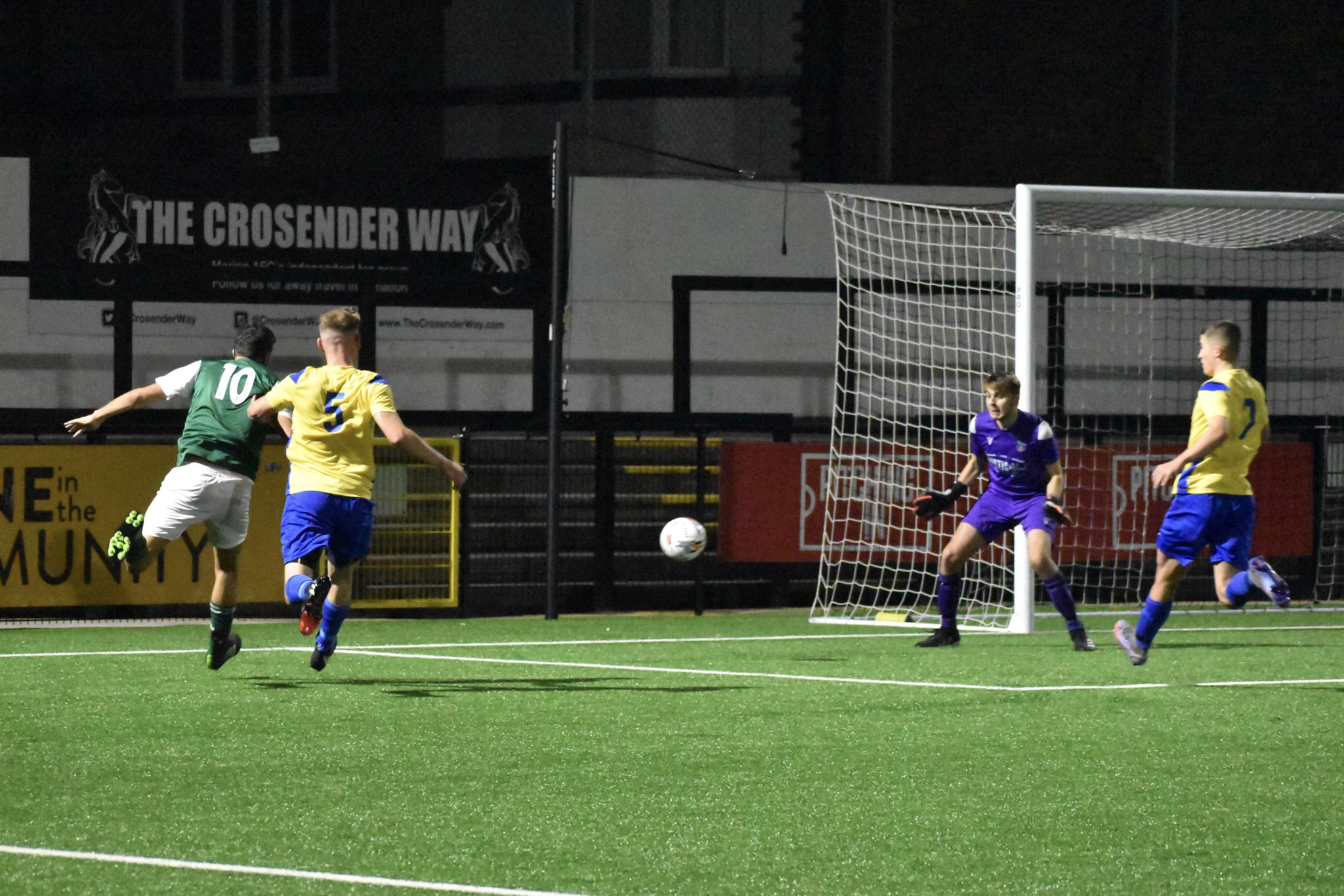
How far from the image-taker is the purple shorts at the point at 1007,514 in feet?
39.3

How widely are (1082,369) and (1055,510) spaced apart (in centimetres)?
755

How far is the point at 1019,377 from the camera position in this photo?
1335 cm

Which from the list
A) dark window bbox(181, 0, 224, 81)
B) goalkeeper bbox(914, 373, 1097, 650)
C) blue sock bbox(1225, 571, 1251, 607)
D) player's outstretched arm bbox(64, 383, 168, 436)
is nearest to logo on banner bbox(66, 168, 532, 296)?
dark window bbox(181, 0, 224, 81)

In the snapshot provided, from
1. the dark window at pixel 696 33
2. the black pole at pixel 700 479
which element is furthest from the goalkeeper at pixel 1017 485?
the dark window at pixel 696 33

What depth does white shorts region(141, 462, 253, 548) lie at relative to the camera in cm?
1001

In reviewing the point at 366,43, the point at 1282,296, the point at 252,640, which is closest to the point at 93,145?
the point at 366,43

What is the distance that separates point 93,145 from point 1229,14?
1239 cm

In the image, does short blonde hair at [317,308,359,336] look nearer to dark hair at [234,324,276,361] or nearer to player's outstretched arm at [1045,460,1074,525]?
dark hair at [234,324,276,361]

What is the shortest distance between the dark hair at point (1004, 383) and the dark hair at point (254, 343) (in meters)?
4.51

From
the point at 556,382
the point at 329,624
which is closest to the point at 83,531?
the point at 556,382

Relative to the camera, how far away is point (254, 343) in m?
10.2

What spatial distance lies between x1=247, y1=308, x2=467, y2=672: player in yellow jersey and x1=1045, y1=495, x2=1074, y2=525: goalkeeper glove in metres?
4.11

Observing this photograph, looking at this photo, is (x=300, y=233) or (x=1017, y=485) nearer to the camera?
(x=1017, y=485)

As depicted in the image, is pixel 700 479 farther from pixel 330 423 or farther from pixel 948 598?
pixel 330 423
